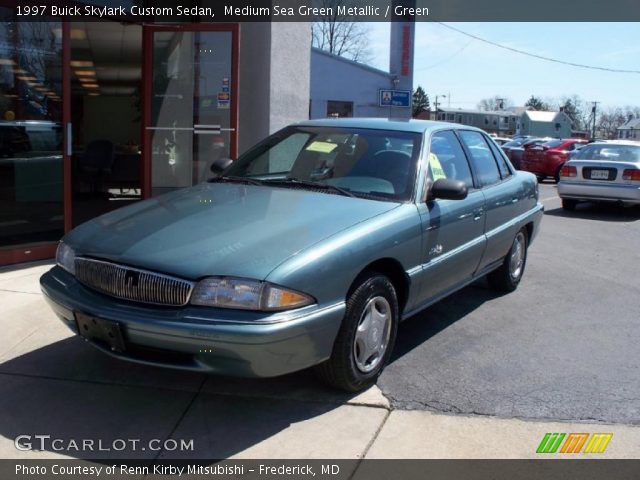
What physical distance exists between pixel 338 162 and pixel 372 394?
5.33ft

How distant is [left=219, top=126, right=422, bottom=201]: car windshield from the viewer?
4.34 meters

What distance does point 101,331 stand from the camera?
3.37 metres

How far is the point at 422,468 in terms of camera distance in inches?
122

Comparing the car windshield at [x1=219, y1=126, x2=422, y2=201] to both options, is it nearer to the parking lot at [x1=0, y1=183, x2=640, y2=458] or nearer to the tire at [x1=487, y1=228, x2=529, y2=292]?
the parking lot at [x1=0, y1=183, x2=640, y2=458]

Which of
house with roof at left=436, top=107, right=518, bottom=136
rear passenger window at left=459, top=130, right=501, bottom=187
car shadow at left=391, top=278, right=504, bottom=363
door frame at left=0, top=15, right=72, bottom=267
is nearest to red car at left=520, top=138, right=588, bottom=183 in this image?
car shadow at left=391, top=278, right=504, bottom=363

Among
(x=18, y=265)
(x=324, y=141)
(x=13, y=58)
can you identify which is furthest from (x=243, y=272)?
(x=13, y=58)

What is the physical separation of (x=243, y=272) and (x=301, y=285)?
289mm

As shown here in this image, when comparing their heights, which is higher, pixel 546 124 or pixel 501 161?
pixel 546 124

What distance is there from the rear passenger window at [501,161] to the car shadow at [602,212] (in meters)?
6.67

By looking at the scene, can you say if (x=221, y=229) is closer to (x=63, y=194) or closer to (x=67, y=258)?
(x=67, y=258)

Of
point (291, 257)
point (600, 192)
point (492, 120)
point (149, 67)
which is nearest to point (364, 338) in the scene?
point (291, 257)

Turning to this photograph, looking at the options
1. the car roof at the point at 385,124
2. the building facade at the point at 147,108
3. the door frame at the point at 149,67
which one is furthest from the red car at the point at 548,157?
→ the car roof at the point at 385,124

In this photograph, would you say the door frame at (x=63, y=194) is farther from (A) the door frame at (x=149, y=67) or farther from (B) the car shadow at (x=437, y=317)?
(B) the car shadow at (x=437, y=317)

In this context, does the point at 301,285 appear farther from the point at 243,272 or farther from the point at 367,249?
the point at 367,249
